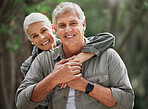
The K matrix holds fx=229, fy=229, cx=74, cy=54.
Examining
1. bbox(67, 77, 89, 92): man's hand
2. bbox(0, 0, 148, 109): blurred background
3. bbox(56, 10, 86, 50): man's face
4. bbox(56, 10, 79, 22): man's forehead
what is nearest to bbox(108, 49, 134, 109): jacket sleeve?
bbox(67, 77, 89, 92): man's hand

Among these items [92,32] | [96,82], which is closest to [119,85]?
[96,82]

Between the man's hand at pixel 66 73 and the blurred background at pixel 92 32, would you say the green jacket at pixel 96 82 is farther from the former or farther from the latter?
the blurred background at pixel 92 32

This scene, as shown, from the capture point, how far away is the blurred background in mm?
5227

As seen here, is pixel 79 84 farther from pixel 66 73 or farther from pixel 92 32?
pixel 92 32

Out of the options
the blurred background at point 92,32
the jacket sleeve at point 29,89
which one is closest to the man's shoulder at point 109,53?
the jacket sleeve at point 29,89

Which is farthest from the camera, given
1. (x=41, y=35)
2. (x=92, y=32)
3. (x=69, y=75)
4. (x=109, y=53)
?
(x=92, y=32)

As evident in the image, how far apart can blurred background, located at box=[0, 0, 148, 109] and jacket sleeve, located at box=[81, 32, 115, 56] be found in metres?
1.37

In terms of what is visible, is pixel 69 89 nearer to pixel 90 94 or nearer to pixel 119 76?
pixel 90 94

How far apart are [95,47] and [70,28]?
0.33 metres

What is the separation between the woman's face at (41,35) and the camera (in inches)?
109

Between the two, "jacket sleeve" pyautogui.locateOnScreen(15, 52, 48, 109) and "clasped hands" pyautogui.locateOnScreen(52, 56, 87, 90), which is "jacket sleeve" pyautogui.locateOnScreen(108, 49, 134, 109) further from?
"jacket sleeve" pyautogui.locateOnScreen(15, 52, 48, 109)

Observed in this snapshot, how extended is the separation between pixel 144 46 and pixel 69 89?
10401 millimetres

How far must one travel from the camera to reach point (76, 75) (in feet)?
7.25

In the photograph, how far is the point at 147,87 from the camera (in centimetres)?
1224
